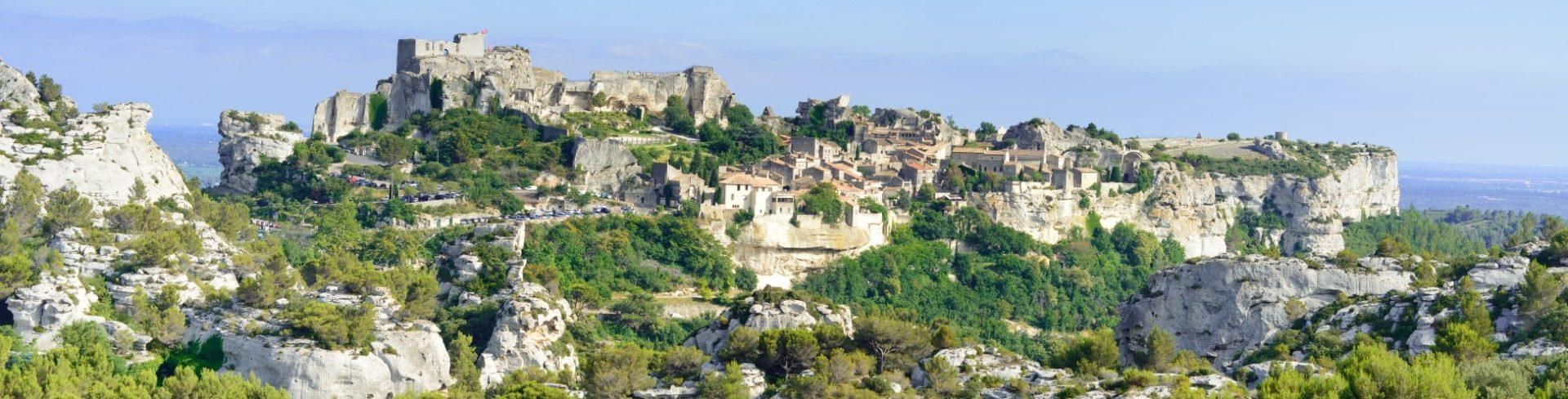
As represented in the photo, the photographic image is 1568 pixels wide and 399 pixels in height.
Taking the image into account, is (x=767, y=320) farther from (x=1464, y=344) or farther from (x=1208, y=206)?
(x=1208, y=206)

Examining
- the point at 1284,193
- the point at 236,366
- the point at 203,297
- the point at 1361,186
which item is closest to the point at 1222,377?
the point at 236,366

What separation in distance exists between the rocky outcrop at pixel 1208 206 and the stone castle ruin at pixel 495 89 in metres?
14.9

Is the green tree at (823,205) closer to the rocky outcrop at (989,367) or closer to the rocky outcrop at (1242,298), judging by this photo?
the rocky outcrop at (1242,298)

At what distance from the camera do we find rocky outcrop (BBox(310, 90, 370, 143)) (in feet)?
253

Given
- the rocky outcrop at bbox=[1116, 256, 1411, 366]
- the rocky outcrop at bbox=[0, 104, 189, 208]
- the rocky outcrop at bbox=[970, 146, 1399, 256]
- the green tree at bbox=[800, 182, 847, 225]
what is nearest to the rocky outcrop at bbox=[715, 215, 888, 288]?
the green tree at bbox=[800, 182, 847, 225]

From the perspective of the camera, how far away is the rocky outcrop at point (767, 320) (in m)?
48.6

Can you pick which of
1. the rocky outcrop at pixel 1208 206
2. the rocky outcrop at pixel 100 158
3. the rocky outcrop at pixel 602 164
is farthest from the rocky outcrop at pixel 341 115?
the rocky outcrop at pixel 1208 206

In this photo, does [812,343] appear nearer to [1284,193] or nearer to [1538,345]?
[1538,345]

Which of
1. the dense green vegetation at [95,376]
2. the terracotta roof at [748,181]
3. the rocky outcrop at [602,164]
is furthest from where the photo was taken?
the rocky outcrop at [602,164]

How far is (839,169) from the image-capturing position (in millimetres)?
77125

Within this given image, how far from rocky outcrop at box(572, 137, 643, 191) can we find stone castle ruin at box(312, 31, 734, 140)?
19.7 feet

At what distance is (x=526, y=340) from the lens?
50.3 meters

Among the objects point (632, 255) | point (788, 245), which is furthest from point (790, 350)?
point (788, 245)

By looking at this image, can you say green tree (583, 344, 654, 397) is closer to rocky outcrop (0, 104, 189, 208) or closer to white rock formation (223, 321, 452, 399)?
white rock formation (223, 321, 452, 399)
